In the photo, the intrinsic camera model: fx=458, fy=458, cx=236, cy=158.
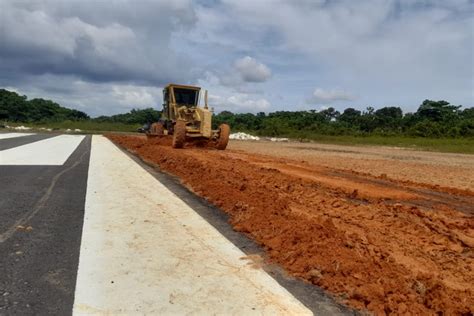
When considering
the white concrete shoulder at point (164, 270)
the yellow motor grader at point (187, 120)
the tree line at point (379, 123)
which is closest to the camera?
the white concrete shoulder at point (164, 270)

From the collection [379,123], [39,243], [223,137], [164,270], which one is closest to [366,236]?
[164,270]

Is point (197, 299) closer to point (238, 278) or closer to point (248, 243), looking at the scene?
point (238, 278)

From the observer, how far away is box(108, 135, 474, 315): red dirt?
3.91 metres

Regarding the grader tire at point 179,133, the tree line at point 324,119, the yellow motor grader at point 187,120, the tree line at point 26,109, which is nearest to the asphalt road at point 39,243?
the grader tire at point 179,133

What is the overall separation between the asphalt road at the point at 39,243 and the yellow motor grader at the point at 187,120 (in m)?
11.4

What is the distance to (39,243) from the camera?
5090 mm

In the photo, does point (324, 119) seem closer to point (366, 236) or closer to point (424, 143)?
point (424, 143)

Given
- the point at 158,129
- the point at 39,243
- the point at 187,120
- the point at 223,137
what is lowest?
the point at 39,243

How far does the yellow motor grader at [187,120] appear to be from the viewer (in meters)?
20.8

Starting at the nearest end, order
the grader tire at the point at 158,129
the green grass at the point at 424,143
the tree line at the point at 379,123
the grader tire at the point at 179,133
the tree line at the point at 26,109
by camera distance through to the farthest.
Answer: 1. the grader tire at the point at 179,133
2. the grader tire at the point at 158,129
3. the green grass at the point at 424,143
4. the tree line at the point at 379,123
5. the tree line at the point at 26,109

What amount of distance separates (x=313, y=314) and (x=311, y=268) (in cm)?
92

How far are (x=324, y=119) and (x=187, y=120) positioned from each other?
59.0 m

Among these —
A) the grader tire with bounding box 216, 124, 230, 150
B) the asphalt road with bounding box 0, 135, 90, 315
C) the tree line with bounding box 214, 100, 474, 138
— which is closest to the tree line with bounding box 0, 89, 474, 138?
the tree line with bounding box 214, 100, 474, 138

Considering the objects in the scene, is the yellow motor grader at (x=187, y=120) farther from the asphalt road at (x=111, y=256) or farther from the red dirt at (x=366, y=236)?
the asphalt road at (x=111, y=256)
